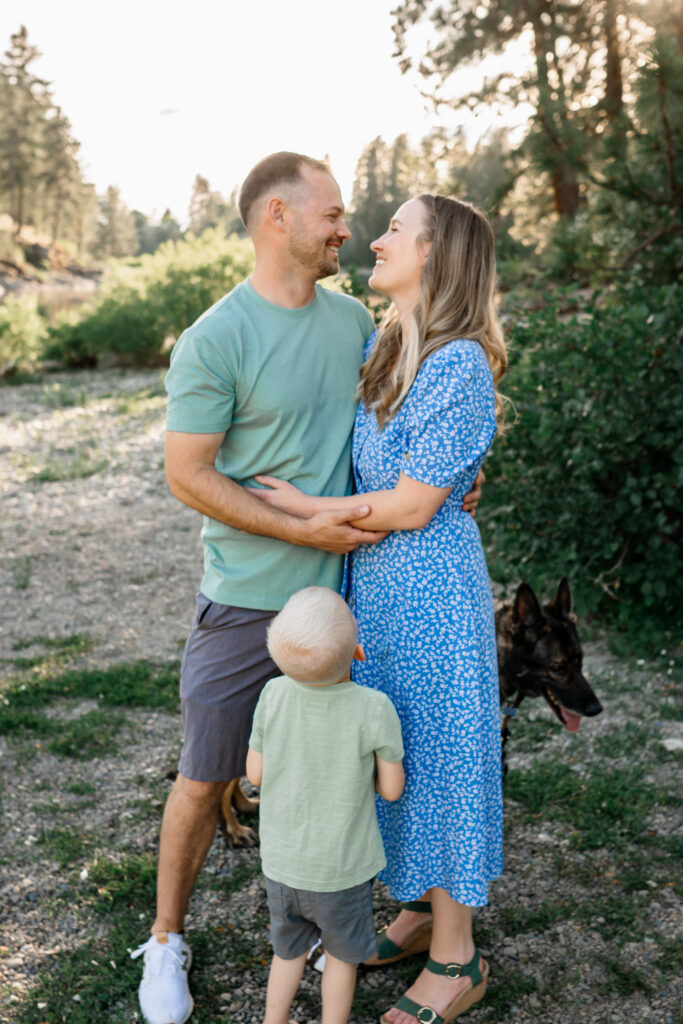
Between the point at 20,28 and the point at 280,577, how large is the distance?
60.0 meters

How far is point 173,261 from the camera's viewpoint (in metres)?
17.3

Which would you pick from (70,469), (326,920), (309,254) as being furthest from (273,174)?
(70,469)

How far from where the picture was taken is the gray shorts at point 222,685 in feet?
8.39

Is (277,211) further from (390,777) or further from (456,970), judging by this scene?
(456,970)

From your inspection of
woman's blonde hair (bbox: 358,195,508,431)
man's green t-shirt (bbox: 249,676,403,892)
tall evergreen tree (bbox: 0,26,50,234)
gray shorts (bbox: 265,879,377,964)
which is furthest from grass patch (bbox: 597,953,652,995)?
tall evergreen tree (bbox: 0,26,50,234)

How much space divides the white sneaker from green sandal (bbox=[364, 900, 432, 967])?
57cm

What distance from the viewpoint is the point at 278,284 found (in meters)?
2.55

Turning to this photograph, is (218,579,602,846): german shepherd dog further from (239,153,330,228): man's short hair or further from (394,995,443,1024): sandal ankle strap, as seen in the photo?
(239,153,330,228): man's short hair

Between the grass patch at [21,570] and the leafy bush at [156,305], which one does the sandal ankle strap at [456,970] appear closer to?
the grass patch at [21,570]

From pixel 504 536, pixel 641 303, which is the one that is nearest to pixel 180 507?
pixel 504 536

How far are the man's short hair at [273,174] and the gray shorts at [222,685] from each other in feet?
3.88

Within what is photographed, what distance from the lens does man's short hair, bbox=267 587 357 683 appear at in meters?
2.07

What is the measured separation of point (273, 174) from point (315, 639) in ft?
4.51

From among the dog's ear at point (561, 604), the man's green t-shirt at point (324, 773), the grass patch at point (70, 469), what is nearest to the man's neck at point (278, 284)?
the man's green t-shirt at point (324, 773)
